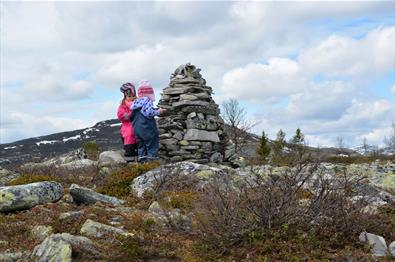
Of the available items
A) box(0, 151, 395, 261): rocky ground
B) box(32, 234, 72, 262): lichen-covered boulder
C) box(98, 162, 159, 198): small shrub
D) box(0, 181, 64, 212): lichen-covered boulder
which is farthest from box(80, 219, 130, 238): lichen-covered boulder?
box(98, 162, 159, 198): small shrub

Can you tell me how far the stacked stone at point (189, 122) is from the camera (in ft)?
50.1

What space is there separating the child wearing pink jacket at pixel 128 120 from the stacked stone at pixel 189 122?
3.19 feet

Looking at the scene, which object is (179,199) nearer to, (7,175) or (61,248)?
(61,248)

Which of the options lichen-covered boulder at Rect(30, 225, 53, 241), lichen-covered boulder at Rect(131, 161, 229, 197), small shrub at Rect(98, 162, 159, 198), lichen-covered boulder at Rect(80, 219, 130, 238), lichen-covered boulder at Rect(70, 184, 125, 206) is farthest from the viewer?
small shrub at Rect(98, 162, 159, 198)

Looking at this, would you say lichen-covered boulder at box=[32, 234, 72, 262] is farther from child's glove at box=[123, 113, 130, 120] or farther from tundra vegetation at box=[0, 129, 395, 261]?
child's glove at box=[123, 113, 130, 120]

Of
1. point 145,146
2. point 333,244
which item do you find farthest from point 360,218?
point 145,146

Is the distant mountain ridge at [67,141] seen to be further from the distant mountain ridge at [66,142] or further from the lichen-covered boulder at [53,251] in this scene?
the lichen-covered boulder at [53,251]

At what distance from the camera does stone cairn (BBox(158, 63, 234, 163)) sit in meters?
15.3

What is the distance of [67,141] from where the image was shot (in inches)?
3649

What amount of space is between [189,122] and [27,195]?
6847 millimetres

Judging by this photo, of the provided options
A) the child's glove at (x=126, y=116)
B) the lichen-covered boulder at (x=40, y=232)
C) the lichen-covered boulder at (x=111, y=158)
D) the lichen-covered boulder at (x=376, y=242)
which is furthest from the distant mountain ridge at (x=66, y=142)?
the lichen-covered boulder at (x=376, y=242)

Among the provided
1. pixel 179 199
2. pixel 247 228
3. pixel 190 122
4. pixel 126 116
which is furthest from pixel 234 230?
pixel 190 122

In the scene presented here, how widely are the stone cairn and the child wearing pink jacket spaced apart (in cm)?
97

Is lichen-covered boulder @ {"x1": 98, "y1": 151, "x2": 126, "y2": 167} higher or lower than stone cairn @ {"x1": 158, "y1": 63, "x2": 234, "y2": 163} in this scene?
lower
